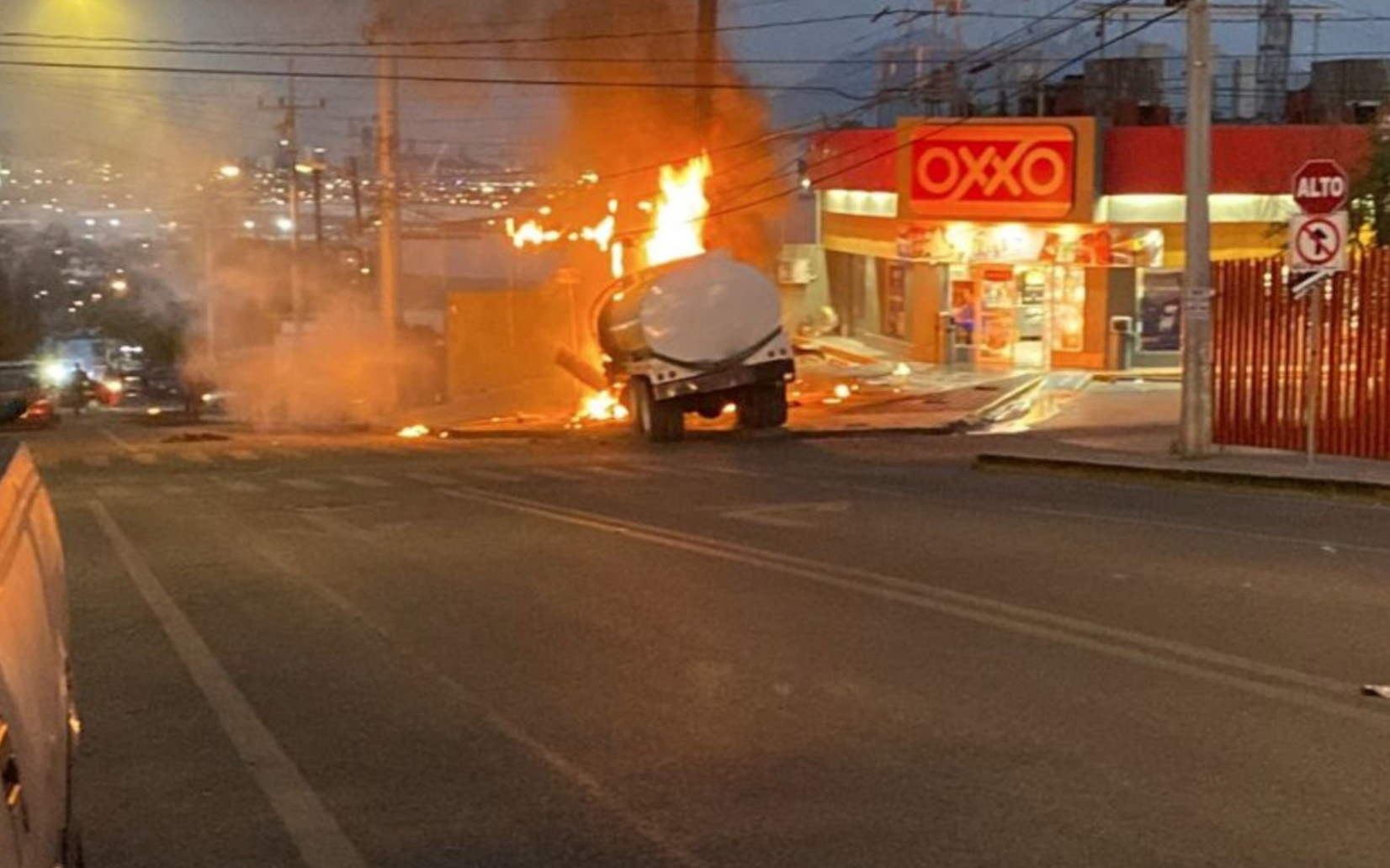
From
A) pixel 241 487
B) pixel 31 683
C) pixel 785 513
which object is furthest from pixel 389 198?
pixel 31 683

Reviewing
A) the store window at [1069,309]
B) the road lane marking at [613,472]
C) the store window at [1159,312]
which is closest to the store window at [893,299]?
the store window at [1069,309]

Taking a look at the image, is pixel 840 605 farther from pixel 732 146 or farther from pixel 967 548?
pixel 732 146

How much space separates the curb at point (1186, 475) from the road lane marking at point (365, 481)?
22.6 feet

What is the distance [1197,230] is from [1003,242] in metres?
15.3

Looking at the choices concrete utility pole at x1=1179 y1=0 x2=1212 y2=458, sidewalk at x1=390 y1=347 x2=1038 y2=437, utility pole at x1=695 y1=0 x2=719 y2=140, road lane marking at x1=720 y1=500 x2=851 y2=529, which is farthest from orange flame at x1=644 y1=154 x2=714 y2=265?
road lane marking at x1=720 y1=500 x2=851 y2=529

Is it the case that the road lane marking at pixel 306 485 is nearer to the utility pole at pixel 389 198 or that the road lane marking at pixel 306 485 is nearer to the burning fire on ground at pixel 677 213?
the burning fire on ground at pixel 677 213

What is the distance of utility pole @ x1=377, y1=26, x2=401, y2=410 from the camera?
41.1m

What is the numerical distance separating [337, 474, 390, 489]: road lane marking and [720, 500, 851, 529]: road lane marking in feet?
18.4

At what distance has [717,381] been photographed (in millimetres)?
28062

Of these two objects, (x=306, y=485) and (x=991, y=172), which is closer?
(x=306, y=485)

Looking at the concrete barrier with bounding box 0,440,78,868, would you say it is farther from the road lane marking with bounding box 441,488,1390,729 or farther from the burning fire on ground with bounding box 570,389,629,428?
the burning fire on ground with bounding box 570,389,629,428

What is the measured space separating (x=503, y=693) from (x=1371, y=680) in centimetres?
395

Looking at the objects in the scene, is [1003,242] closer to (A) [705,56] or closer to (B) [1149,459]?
(A) [705,56]

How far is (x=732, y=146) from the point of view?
1612 inches
